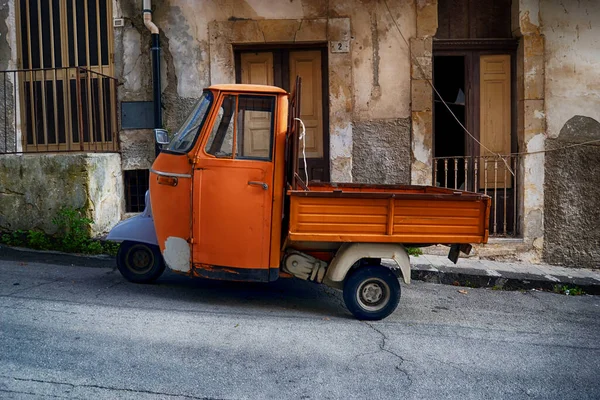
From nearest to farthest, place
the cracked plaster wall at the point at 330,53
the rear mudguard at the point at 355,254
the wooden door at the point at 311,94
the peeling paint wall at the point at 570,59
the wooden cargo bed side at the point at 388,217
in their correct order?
the wooden cargo bed side at the point at 388,217, the rear mudguard at the point at 355,254, the peeling paint wall at the point at 570,59, the cracked plaster wall at the point at 330,53, the wooden door at the point at 311,94

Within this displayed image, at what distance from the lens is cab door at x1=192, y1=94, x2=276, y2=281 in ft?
18.0

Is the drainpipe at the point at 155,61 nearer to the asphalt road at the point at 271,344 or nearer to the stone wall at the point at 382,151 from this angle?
the stone wall at the point at 382,151

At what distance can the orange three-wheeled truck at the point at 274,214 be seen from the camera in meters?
5.30

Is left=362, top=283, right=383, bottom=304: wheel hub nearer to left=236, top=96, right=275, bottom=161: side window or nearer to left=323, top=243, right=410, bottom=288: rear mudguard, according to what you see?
left=323, top=243, right=410, bottom=288: rear mudguard

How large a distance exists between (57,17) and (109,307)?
569cm

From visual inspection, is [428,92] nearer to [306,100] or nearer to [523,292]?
[306,100]

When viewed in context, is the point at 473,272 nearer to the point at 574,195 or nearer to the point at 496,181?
the point at 496,181

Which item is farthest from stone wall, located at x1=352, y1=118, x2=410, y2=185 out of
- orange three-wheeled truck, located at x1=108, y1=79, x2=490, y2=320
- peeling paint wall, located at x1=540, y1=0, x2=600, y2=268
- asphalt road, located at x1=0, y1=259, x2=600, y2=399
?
orange three-wheeled truck, located at x1=108, y1=79, x2=490, y2=320

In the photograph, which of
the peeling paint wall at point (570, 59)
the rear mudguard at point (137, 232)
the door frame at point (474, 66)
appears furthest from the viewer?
the door frame at point (474, 66)

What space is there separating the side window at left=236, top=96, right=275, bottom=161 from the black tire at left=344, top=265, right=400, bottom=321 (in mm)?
1342

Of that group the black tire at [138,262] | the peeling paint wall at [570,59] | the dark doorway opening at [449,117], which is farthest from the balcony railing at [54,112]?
the peeling paint wall at [570,59]

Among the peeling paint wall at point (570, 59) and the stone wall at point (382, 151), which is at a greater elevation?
the peeling paint wall at point (570, 59)

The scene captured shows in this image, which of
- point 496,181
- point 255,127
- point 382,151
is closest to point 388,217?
point 255,127

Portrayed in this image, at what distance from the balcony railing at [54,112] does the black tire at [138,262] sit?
3.30 m
